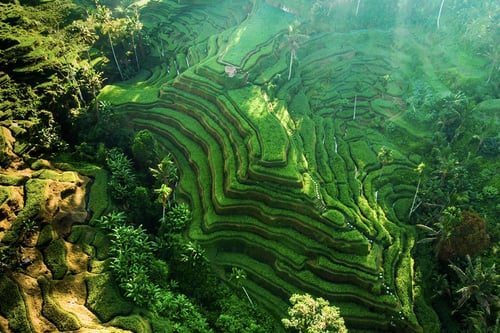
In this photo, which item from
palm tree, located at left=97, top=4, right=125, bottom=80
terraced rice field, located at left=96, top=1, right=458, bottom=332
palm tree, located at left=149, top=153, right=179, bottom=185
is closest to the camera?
terraced rice field, located at left=96, top=1, right=458, bottom=332

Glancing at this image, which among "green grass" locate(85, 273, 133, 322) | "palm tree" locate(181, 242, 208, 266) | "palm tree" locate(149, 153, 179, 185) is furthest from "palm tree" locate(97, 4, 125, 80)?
"green grass" locate(85, 273, 133, 322)

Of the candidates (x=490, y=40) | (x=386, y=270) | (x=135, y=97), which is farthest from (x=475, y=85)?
(x=135, y=97)

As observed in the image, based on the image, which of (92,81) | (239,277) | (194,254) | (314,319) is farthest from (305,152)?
(92,81)

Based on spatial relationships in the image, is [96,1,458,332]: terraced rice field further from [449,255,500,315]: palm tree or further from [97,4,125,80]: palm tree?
[97,4,125,80]: palm tree

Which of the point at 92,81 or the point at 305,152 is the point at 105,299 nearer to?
the point at 305,152

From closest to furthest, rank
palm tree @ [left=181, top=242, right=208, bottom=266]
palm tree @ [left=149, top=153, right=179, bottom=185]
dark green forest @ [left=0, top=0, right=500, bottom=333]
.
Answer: dark green forest @ [left=0, top=0, right=500, bottom=333], palm tree @ [left=181, top=242, right=208, bottom=266], palm tree @ [left=149, top=153, right=179, bottom=185]

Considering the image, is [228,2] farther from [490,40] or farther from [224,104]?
[490,40]
